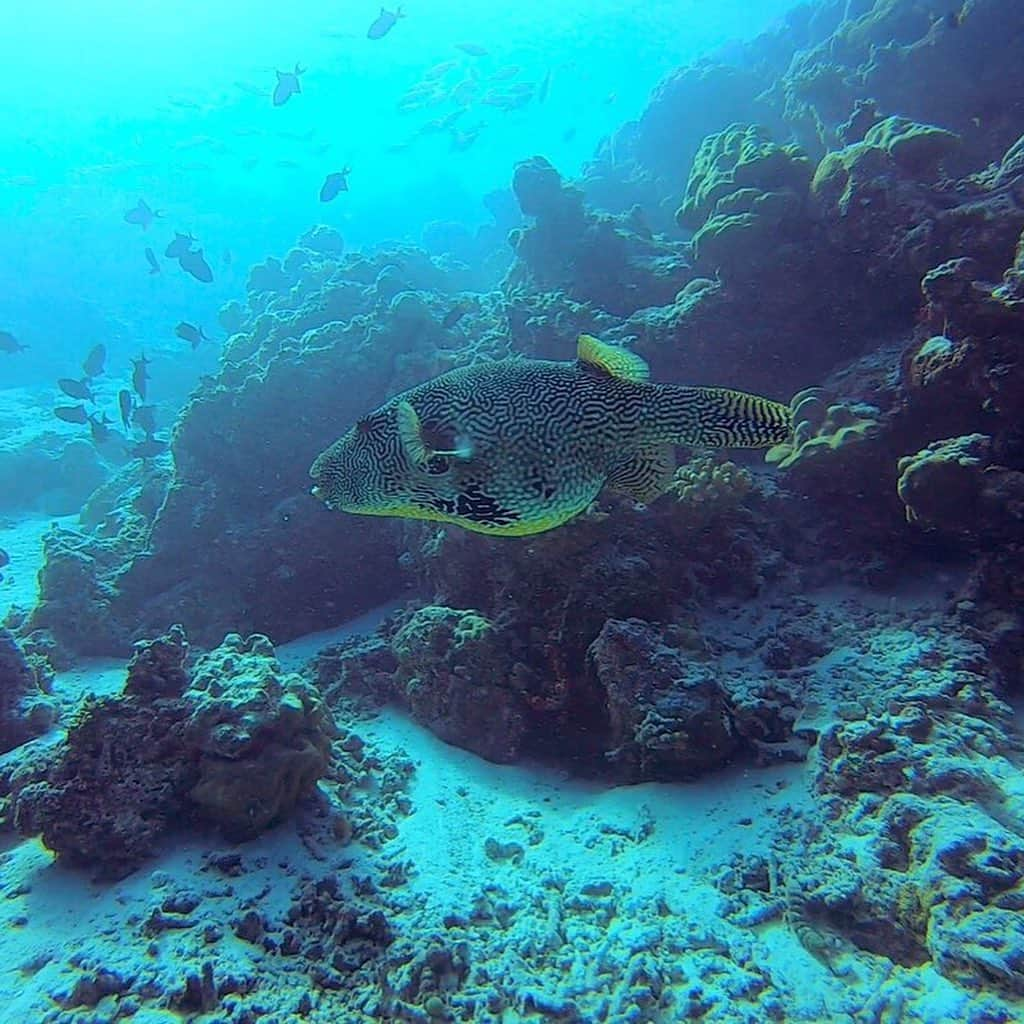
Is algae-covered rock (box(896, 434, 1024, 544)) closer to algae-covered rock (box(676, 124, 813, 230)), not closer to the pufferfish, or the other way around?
the pufferfish

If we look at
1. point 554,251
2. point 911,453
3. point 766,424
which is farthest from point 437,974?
point 554,251

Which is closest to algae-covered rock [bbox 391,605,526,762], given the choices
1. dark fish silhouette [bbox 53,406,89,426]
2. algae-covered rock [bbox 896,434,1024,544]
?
algae-covered rock [bbox 896,434,1024,544]

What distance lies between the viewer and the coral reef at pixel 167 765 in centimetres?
411

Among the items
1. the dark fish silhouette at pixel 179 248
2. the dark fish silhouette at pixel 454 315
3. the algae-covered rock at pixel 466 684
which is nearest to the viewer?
the algae-covered rock at pixel 466 684

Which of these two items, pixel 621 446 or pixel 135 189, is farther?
pixel 135 189

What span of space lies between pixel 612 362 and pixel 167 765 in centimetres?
403

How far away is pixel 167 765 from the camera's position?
4473mm

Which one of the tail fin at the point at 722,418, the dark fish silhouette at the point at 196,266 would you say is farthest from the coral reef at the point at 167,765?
the dark fish silhouette at the point at 196,266

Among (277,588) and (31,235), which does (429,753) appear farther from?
(31,235)

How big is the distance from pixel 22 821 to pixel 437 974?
9.62ft

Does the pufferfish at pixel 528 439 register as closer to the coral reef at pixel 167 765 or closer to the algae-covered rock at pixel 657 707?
the algae-covered rock at pixel 657 707

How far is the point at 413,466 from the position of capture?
11.2ft

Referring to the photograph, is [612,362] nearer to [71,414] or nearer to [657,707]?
[657,707]

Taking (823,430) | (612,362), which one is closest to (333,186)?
(823,430)
